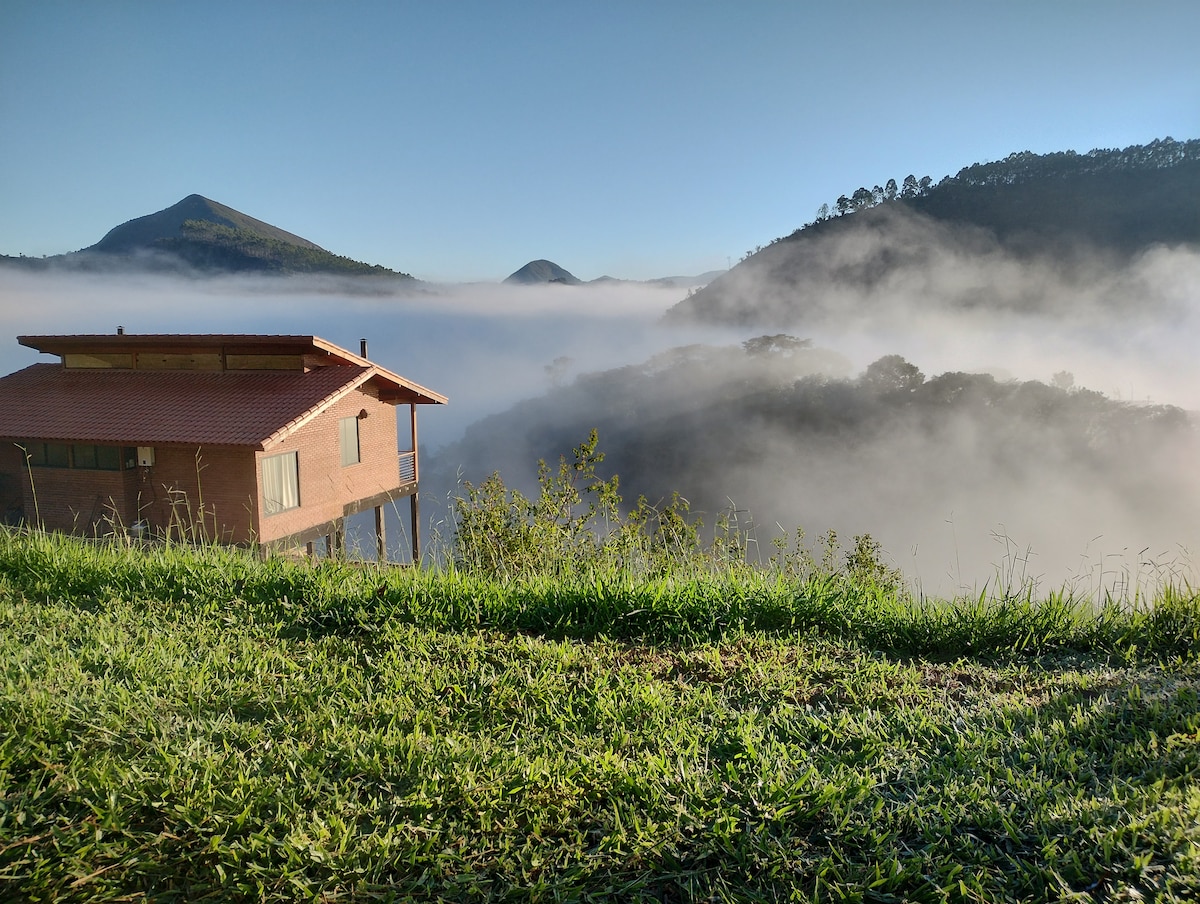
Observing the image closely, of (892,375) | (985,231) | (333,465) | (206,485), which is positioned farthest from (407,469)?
(985,231)

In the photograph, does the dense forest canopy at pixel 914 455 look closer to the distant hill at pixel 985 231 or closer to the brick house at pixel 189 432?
the distant hill at pixel 985 231

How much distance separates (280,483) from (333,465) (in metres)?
1.59

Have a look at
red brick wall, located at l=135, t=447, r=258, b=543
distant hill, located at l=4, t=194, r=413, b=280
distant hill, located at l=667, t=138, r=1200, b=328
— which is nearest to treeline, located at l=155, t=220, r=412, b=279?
distant hill, located at l=4, t=194, r=413, b=280

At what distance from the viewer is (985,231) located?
59.2 meters

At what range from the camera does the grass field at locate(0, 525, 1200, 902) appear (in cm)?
158

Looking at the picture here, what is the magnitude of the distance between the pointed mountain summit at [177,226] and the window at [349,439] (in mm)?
10373

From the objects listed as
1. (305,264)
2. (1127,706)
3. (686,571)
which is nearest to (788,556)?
(686,571)

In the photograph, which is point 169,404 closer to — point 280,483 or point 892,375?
point 280,483

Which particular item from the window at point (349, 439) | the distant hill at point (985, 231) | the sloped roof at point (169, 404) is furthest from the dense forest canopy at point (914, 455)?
the sloped roof at point (169, 404)

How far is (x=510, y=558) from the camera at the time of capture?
4.36m

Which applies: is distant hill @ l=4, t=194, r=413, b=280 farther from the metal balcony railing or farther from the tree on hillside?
the tree on hillside

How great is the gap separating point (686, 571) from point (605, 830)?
2.10m

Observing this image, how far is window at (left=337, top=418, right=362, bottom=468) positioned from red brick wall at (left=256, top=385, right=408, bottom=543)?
0.12 metres

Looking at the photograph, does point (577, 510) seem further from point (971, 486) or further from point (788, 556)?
point (971, 486)
